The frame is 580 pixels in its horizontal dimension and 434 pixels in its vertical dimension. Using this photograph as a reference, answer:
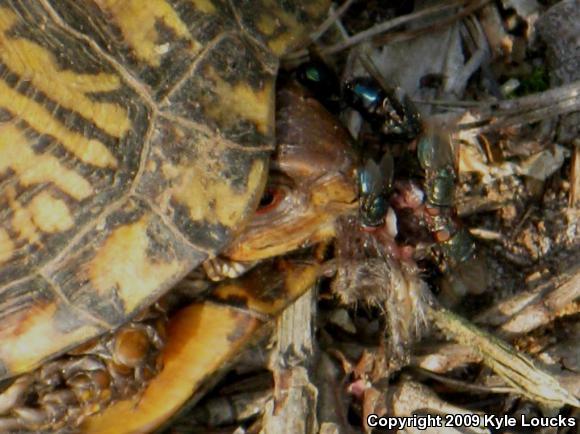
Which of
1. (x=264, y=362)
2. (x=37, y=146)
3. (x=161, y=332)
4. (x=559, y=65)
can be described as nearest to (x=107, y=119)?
(x=37, y=146)

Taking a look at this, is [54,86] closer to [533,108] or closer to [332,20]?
[332,20]

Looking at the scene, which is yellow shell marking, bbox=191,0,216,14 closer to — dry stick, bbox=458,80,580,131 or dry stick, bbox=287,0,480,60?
dry stick, bbox=287,0,480,60

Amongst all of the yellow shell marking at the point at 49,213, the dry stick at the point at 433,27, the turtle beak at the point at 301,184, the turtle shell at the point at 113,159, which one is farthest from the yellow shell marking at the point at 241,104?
the dry stick at the point at 433,27

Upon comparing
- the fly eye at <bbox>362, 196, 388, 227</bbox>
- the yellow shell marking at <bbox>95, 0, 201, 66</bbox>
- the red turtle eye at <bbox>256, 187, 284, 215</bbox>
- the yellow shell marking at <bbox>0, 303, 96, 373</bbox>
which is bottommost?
the yellow shell marking at <bbox>0, 303, 96, 373</bbox>

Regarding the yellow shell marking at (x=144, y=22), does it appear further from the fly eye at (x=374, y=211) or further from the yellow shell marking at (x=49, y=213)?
the fly eye at (x=374, y=211)

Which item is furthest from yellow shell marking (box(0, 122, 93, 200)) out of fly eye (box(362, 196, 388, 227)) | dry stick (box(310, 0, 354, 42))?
dry stick (box(310, 0, 354, 42))

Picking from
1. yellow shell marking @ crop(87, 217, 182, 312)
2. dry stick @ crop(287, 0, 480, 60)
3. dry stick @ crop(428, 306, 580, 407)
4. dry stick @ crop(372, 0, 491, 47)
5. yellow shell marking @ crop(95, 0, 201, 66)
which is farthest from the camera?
dry stick @ crop(372, 0, 491, 47)

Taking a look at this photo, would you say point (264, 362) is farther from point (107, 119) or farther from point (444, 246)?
point (107, 119)

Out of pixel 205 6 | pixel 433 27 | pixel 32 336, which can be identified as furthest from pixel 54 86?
pixel 433 27
